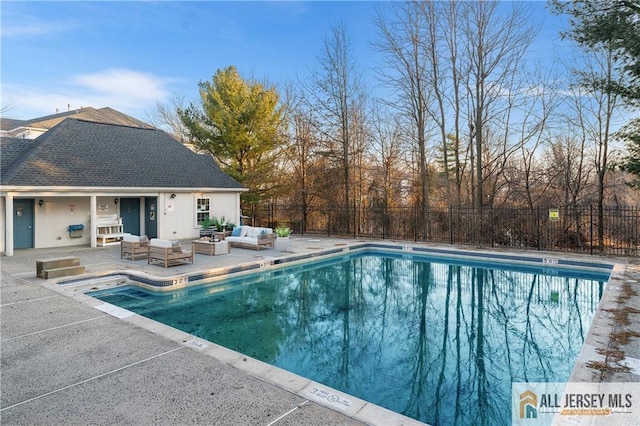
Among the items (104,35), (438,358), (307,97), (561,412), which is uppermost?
(104,35)

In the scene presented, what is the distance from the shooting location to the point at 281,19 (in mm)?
16281

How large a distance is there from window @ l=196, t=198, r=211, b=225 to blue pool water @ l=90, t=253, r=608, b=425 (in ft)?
24.2

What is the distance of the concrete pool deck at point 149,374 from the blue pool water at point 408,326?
660 mm

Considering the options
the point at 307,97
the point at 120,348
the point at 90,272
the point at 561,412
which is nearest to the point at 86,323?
the point at 120,348

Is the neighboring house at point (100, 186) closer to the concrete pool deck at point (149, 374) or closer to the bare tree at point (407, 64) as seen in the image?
the concrete pool deck at point (149, 374)

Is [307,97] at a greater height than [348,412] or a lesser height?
greater

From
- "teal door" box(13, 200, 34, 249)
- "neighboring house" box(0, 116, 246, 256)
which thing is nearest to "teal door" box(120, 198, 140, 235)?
"neighboring house" box(0, 116, 246, 256)

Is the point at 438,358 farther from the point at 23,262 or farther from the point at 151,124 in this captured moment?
the point at 151,124

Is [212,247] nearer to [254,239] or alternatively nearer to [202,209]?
[254,239]

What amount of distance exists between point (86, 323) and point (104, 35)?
52.6ft

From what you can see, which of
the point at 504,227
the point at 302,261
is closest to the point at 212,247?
the point at 302,261

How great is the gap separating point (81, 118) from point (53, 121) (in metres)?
2.34

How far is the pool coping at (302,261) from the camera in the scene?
3.34 m

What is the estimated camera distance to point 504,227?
46.9ft
